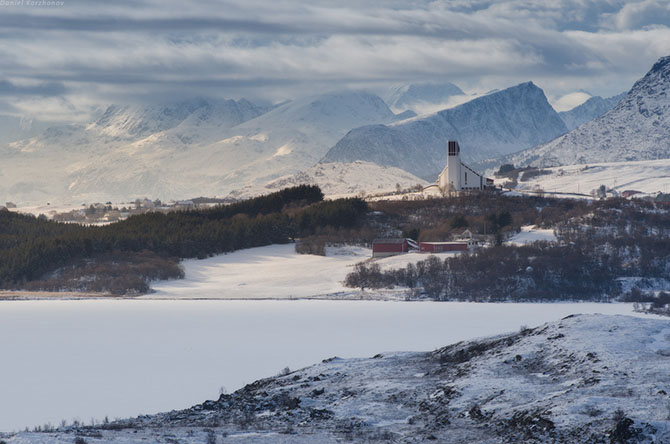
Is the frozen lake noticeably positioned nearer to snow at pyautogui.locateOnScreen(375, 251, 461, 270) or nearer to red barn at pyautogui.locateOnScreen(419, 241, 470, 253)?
snow at pyautogui.locateOnScreen(375, 251, 461, 270)

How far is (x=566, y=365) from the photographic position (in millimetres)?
43219

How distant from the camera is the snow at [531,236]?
175 metres

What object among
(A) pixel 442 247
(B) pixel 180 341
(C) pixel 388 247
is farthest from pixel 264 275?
(B) pixel 180 341

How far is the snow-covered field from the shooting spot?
14925 cm

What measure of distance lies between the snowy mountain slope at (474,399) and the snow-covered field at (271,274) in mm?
92711

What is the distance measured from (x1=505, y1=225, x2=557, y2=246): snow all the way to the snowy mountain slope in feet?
406

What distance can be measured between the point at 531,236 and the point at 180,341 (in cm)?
10823

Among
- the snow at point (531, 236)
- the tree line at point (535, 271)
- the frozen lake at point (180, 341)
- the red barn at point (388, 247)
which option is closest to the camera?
the frozen lake at point (180, 341)

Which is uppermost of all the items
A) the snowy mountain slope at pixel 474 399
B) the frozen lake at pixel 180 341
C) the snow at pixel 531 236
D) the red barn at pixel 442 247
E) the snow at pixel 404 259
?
the snow at pixel 531 236

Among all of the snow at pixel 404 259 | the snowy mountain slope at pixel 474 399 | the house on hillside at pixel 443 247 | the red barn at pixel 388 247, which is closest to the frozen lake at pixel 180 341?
the snowy mountain slope at pixel 474 399

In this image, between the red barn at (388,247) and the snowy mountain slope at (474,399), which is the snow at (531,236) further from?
the snowy mountain slope at (474,399)

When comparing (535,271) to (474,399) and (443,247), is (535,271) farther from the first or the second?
(474,399)

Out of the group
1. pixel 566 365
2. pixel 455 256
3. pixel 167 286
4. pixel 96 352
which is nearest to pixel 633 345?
pixel 566 365

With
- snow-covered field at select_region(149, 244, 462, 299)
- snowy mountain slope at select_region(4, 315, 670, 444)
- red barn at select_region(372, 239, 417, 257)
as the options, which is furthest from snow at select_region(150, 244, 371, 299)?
snowy mountain slope at select_region(4, 315, 670, 444)
